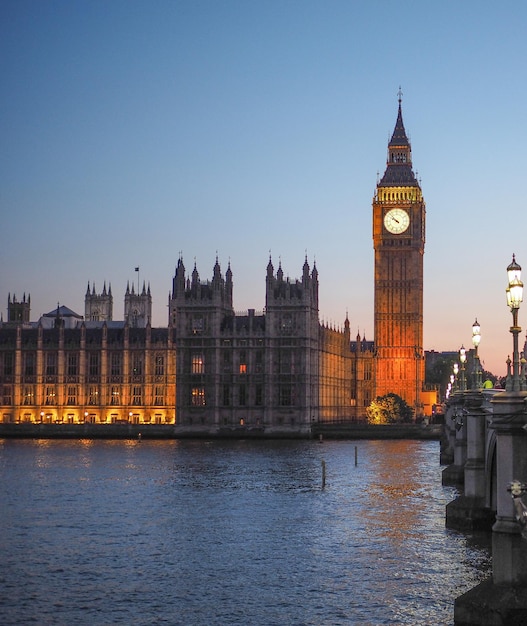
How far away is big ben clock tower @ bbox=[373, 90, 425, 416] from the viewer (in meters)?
181

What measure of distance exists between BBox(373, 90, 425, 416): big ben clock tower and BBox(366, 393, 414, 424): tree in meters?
14.4

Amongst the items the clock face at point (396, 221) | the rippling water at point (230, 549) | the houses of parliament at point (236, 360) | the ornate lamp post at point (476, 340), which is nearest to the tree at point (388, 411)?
the houses of parliament at point (236, 360)

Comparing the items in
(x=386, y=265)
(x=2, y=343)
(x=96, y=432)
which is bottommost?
(x=96, y=432)

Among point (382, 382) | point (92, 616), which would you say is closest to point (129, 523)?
point (92, 616)

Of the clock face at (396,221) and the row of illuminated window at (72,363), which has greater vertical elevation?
the clock face at (396,221)

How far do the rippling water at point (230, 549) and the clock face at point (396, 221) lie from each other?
339 ft

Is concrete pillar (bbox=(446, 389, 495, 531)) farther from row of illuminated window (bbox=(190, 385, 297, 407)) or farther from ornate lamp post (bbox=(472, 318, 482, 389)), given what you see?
row of illuminated window (bbox=(190, 385, 297, 407))

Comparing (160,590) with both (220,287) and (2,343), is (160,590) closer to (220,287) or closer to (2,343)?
(220,287)

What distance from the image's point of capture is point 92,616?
32.9 metres

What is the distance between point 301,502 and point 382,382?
118673 mm

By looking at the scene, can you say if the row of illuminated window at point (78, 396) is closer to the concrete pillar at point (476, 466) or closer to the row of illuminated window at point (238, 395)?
the row of illuminated window at point (238, 395)

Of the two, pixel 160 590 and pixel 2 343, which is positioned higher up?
pixel 2 343

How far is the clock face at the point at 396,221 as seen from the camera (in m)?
187

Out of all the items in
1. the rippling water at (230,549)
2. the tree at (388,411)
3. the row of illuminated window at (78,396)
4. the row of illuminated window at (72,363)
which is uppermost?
the row of illuminated window at (72,363)
